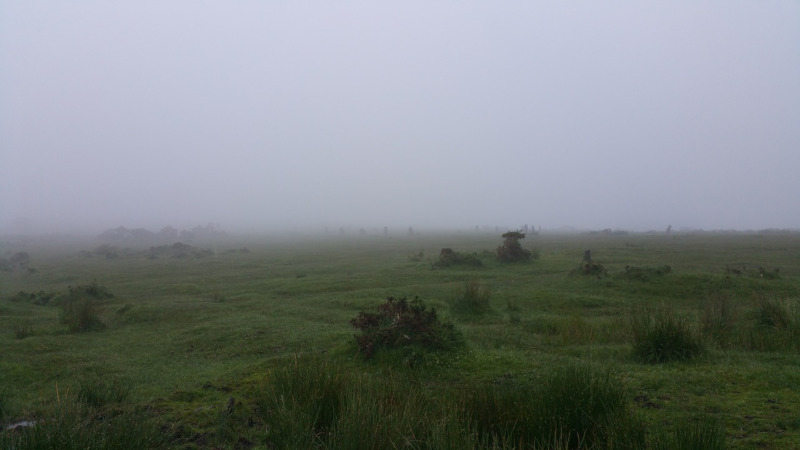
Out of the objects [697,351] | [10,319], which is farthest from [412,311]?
[10,319]

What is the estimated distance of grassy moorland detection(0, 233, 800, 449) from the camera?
4.12 metres

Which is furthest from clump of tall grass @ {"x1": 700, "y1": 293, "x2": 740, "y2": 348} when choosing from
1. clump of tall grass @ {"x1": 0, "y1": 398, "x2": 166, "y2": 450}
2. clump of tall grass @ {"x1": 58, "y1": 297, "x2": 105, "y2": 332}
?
clump of tall grass @ {"x1": 58, "y1": 297, "x2": 105, "y2": 332}

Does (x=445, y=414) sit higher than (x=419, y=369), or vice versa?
(x=445, y=414)

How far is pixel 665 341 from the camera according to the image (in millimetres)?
7488

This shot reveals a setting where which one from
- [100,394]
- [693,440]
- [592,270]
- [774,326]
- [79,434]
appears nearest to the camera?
[693,440]

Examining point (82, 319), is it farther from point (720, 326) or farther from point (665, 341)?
point (720, 326)

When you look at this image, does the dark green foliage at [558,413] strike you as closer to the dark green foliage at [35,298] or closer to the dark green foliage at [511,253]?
the dark green foliage at [35,298]

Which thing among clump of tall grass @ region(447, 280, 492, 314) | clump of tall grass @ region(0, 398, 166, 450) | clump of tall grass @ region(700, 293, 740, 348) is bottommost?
clump of tall grass @ region(447, 280, 492, 314)

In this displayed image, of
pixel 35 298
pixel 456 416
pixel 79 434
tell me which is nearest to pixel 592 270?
pixel 456 416

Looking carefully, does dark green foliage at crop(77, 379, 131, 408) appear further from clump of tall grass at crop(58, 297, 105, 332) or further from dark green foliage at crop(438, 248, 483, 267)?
dark green foliage at crop(438, 248, 483, 267)

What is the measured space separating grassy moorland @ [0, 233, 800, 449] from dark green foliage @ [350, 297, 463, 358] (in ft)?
0.14

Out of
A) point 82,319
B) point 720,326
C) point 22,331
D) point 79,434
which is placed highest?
point 79,434

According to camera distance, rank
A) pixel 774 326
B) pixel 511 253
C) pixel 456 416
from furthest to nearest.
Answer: pixel 511 253 < pixel 774 326 < pixel 456 416

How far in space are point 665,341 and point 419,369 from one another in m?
4.30
